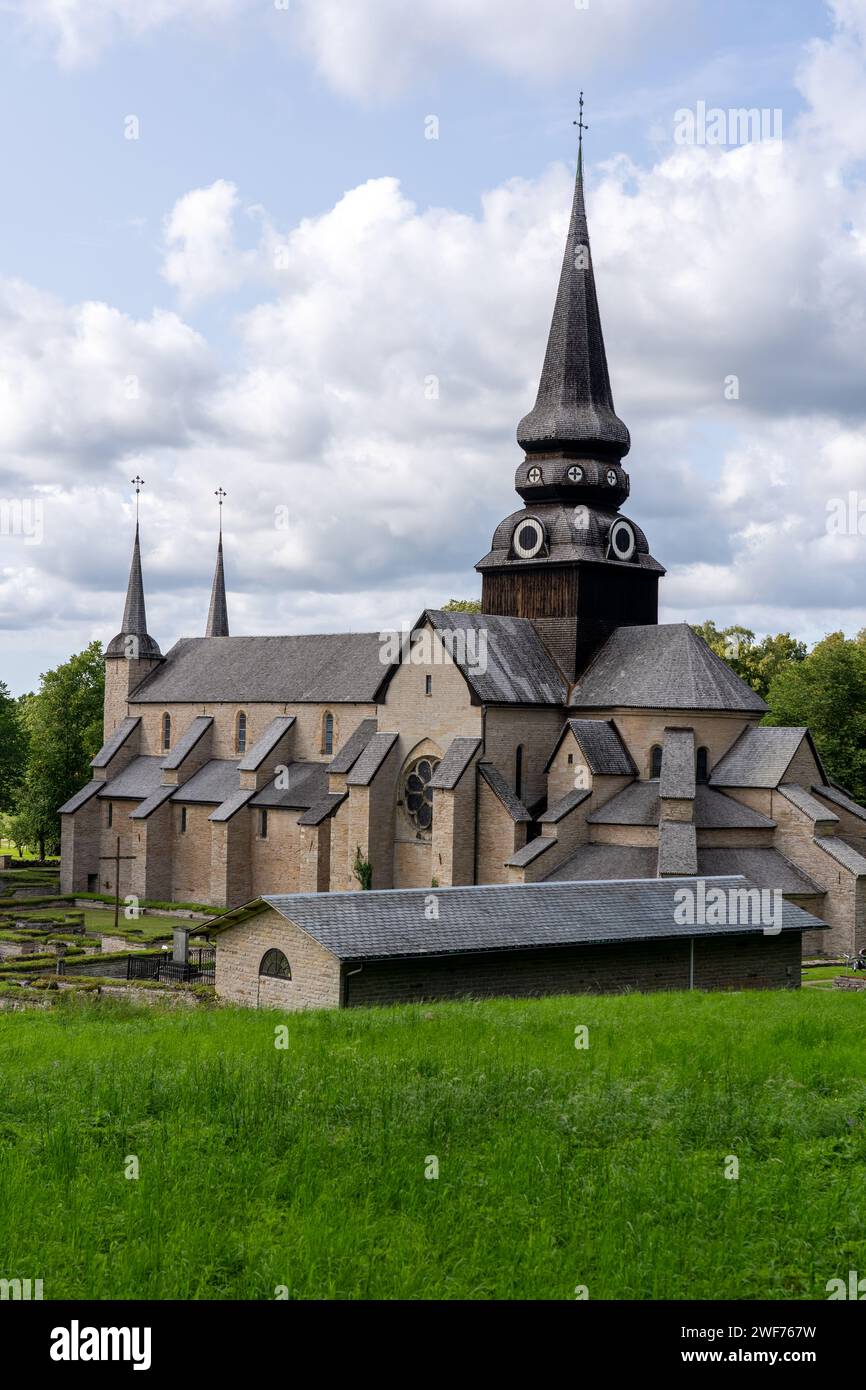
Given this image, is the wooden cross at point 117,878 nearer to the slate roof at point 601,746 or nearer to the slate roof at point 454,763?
the slate roof at point 454,763

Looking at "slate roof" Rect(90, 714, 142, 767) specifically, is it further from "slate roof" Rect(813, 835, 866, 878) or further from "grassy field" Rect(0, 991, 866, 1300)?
"grassy field" Rect(0, 991, 866, 1300)

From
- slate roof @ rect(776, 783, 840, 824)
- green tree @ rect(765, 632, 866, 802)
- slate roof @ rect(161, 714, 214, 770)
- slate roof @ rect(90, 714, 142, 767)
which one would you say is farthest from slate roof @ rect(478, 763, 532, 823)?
slate roof @ rect(90, 714, 142, 767)

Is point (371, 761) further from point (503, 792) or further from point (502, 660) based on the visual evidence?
point (502, 660)

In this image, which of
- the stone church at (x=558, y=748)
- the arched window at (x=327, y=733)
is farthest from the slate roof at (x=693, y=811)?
the arched window at (x=327, y=733)

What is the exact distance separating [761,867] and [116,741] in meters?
35.4

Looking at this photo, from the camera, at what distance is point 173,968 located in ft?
112

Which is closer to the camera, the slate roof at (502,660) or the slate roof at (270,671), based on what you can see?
the slate roof at (502,660)

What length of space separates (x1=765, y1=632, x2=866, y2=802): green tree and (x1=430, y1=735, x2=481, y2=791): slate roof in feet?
75.7

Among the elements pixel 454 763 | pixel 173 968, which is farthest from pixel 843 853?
pixel 173 968

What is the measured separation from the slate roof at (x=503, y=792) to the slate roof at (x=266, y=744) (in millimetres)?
14794

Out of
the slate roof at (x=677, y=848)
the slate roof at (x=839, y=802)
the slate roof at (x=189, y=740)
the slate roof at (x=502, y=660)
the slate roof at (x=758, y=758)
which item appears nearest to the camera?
the slate roof at (x=677, y=848)

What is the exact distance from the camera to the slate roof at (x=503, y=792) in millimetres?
41344

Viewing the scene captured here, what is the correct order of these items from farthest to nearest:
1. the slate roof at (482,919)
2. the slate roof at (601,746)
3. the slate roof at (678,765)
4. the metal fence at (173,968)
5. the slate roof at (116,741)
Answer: the slate roof at (116,741)
the slate roof at (601,746)
the slate roof at (678,765)
the metal fence at (173,968)
the slate roof at (482,919)

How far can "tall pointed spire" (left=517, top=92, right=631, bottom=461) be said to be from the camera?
46062 millimetres
